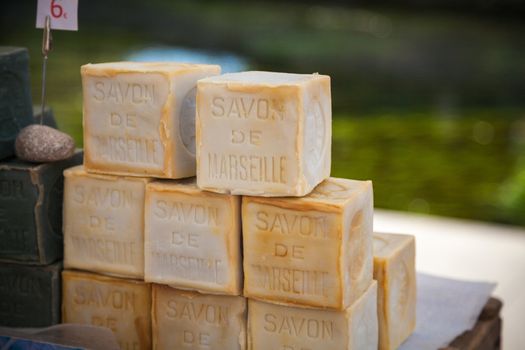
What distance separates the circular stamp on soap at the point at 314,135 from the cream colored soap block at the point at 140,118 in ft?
0.94

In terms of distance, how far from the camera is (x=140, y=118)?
179cm

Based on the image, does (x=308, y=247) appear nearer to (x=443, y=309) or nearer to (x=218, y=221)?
(x=218, y=221)

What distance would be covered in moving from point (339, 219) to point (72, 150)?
0.70 meters

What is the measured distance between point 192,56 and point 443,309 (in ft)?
18.0

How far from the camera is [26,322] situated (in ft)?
6.47

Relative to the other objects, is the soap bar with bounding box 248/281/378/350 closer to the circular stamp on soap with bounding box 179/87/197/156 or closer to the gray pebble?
the circular stamp on soap with bounding box 179/87/197/156

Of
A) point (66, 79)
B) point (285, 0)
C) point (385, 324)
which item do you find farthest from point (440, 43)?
point (385, 324)

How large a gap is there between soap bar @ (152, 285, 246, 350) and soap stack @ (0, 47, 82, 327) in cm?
28

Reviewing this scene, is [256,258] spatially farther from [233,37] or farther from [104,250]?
[233,37]

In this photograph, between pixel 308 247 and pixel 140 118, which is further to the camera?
pixel 140 118

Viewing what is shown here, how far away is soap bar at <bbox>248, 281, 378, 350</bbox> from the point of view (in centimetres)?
169

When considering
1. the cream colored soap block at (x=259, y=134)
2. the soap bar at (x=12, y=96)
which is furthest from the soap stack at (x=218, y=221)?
the soap bar at (x=12, y=96)

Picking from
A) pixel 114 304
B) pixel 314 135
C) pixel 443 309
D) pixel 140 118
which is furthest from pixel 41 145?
pixel 443 309

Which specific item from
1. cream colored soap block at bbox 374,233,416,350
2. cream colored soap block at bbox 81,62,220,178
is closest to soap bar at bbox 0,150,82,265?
cream colored soap block at bbox 81,62,220,178
